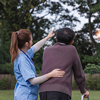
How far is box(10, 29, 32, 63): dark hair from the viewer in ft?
9.51

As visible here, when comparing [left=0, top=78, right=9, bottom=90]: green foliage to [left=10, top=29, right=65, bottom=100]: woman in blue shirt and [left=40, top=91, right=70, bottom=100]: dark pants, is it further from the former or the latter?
[left=40, top=91, right=70, bottom=100]: dark pants

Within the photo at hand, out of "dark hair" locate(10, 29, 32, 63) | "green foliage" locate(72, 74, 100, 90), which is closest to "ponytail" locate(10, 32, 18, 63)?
"dark hair" locate(10, 29, 32, 63)

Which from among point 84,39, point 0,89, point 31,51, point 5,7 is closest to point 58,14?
point 84,39

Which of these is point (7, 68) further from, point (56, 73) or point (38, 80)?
point (56, 73)

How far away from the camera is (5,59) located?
20859 mm

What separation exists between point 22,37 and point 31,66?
360 millimetres

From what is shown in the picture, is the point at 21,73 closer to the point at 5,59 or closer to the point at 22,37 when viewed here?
the point at 22,37

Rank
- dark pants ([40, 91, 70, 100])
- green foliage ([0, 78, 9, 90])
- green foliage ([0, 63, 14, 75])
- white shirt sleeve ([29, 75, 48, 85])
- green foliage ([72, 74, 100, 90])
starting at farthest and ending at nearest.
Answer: green foliage ([0, 63, 14, 75]) < green foliage ([0, 78, 9, 90]) < green foliage ([72, 74, 100, 90]) < white shirt sleeve ([29, 75, 48, 85]) < dark pants ([40, 91, 70, 100])

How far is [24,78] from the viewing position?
2824 mm

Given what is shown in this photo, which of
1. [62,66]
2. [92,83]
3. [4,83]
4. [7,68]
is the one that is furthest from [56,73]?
[7,68]

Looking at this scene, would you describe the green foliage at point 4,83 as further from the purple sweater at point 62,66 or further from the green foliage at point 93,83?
the purple sweater at point 62,66

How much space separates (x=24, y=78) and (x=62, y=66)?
46 centimetres

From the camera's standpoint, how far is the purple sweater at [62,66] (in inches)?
104

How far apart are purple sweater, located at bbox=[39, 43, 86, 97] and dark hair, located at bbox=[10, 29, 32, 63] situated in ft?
1.13
